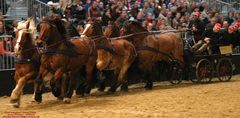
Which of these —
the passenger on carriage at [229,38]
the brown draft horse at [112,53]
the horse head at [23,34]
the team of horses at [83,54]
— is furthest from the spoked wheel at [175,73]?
the horse head at [23,34]

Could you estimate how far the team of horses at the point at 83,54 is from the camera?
539 inches

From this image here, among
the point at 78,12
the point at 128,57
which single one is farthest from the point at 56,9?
the point at 128,57

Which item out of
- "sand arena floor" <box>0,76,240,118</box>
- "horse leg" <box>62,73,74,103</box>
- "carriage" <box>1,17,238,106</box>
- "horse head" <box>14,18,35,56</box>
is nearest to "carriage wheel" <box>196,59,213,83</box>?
"carriage" <box>1,17,238,106</box>

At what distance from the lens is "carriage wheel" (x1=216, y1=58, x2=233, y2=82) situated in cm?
1872

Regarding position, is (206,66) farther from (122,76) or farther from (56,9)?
(56,9)

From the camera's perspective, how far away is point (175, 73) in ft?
61.4

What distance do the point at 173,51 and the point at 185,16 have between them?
4.41 m

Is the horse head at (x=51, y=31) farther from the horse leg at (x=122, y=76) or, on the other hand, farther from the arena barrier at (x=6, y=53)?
the horse leg at (x=122, y=76)

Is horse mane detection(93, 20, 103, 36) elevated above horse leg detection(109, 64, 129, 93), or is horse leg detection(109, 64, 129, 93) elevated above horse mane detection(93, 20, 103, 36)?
horse mane detection(93, 20, 103, 36)

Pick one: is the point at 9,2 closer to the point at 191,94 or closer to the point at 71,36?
the point at 71,36

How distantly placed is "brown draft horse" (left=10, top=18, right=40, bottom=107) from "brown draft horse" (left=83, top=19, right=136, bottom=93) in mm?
2448

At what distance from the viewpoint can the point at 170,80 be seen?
1884cm

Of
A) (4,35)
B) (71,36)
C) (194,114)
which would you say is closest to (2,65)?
(4,35)

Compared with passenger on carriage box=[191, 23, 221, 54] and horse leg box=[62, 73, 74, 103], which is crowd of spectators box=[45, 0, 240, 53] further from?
horse leg box=[62, 73, 74, 103]
